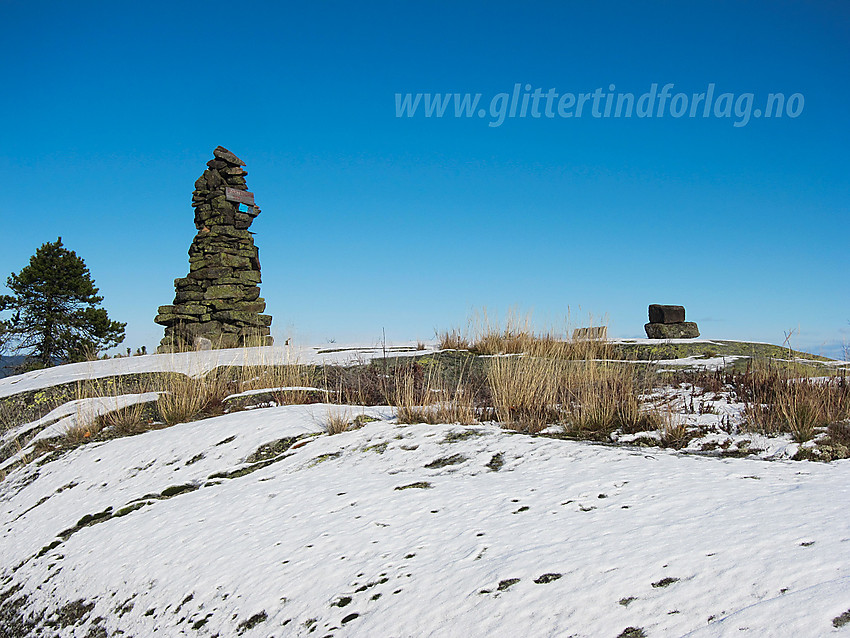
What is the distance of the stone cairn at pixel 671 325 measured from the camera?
11180 millimetres

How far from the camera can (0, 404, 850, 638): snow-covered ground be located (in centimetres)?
160

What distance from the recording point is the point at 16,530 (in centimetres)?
369

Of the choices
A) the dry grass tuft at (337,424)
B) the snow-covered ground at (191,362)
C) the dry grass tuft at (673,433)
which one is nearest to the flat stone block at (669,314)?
the snow-covered ground at (191,362)

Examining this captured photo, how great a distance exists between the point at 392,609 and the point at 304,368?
601cm

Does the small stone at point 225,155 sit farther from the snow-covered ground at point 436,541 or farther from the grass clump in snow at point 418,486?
the grass clump in snow at point 418,486

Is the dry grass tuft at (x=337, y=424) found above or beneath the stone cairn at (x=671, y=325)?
beneath

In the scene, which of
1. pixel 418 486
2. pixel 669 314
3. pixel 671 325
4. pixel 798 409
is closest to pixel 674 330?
pixel 671 325

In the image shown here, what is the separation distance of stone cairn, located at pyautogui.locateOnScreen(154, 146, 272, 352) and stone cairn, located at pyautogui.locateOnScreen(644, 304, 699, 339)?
771 centimetres

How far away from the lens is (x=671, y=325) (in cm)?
1129

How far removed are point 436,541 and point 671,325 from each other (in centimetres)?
1019

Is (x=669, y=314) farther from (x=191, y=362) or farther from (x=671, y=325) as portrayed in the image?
(x=191, y=362)

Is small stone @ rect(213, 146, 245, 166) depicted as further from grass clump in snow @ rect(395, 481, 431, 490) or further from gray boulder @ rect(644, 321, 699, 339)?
grass clump in snow @ rect(395, 481, 431, 490)

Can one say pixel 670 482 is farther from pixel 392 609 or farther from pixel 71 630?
pixel 71 630

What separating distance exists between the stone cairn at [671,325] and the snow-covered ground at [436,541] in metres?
8.50
